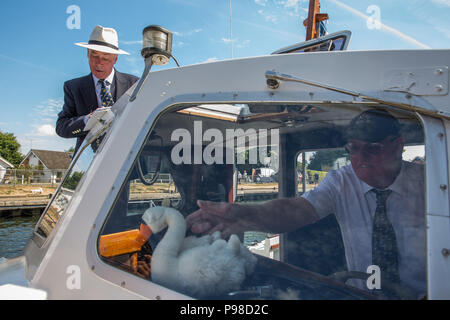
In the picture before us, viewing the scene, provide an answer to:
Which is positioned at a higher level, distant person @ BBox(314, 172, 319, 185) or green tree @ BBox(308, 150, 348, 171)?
green tree @ BBox(308, 150, 348, 171)

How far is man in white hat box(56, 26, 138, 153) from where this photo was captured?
234 cm

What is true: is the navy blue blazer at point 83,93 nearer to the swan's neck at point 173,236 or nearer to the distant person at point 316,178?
the swan's neck at point 173,236

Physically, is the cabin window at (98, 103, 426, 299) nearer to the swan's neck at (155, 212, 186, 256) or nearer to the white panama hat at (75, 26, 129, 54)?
the swan's neck at (155, 212, 186, 256)

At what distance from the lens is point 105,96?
2537mm

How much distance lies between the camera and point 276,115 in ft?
4.17

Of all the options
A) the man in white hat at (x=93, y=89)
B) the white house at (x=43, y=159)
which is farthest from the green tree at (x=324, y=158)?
the white house at (x=43, y=159)

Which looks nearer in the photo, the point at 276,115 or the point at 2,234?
the point at 276,115

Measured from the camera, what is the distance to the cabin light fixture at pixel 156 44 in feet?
4.37

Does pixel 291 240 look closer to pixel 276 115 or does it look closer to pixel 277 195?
pixel 277 195

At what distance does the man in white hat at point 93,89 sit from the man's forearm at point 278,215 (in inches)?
62.6

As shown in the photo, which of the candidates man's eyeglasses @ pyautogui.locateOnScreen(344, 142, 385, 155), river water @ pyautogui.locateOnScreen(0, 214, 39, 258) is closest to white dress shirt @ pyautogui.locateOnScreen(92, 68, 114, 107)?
man's eyeglasses @ pyautogui.locateOnScreen(344, 142, 385, 155)

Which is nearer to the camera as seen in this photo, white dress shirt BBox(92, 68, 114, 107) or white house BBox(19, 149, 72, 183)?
white dress shirt BBox(92, 68, 114, 107)
